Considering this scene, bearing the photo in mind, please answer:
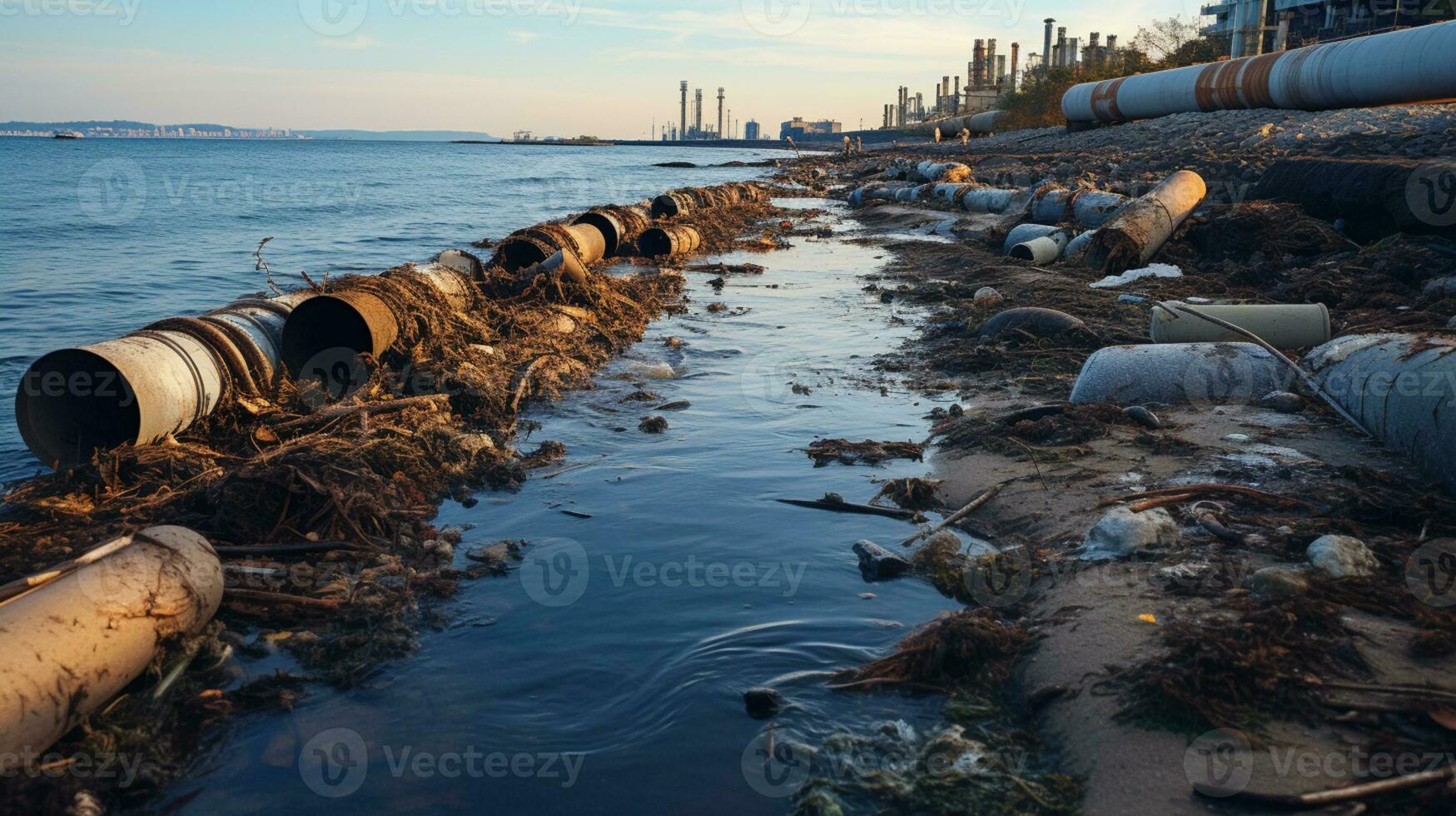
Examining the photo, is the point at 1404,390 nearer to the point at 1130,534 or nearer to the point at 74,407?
the point at 1130,534

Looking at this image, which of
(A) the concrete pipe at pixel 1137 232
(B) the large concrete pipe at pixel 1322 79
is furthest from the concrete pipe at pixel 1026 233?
(B) the large concrete pipe at pixel 1322 79

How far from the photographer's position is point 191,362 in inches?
263

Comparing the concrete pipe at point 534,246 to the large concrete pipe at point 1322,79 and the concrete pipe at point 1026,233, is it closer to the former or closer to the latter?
the concrete pipe at point 1026,233

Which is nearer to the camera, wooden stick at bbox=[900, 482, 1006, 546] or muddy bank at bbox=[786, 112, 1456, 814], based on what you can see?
muddy bank at bbox=[786, 112, 1456, 814]

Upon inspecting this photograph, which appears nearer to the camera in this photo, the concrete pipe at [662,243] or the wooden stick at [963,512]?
the wooden stick at [963,512]

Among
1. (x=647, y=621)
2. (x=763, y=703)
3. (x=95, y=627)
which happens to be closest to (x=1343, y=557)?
(x=763, y=703)

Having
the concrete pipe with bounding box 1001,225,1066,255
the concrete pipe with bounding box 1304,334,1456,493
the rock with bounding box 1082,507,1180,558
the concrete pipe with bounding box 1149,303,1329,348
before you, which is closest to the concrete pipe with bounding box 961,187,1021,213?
the concrete pipe with bounding box 1001,225,1066,255

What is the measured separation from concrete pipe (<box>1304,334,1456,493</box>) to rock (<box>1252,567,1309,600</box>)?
158 cm

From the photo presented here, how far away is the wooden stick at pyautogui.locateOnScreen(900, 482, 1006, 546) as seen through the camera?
5.09 meters

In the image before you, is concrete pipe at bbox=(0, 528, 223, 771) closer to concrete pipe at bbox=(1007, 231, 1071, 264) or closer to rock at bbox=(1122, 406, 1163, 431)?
rock at bbox=(1122, 406, 1163, 431)

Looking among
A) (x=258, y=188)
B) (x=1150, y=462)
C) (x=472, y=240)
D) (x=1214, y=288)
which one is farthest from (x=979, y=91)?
(x=1150, y=462)

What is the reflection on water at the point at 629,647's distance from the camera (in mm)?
3199

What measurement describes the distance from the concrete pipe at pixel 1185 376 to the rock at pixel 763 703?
4.23 m

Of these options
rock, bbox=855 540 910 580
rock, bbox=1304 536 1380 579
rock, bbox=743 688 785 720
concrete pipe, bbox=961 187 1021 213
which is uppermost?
concrete pipe, bbox=961 187 1021 213
